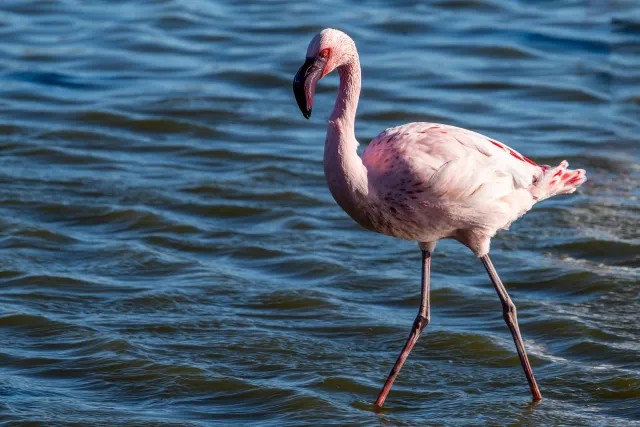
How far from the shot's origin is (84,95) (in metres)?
12.3

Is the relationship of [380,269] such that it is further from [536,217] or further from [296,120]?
[296,120]

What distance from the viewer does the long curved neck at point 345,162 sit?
5.46 metres

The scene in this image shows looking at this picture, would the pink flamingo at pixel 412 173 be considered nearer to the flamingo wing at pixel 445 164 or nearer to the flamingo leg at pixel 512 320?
the flamingo wing at pixel 445 164

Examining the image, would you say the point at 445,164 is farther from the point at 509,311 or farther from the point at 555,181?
the point at 509,311

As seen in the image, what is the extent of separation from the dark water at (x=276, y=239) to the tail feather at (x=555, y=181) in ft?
3.54

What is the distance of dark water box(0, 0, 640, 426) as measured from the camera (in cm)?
632

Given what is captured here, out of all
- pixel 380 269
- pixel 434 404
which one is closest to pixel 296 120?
pixel 380 269

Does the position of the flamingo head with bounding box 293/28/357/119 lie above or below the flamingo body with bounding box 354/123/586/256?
above

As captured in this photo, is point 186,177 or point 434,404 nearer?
point 434,404

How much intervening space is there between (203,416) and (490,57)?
8.79 metres

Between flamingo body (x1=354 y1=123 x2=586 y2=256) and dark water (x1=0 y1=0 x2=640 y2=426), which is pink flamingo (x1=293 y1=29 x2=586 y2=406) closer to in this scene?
flamingo body (x1=354 y1=123 x2=586 y2=256)

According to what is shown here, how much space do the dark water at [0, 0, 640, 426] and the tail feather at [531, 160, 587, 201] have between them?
3.54 feet

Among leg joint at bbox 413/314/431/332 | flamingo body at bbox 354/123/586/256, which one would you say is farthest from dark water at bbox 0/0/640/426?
flamingo body at bbox 354/123/586/256

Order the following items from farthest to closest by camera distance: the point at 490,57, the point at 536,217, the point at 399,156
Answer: the point at 490,57
the point at 536,217
the point at 399,156
